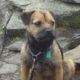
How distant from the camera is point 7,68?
24.5 ft

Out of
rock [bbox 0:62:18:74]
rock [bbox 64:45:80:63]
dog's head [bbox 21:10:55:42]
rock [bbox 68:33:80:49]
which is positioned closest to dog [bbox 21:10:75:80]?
dog's head [bbox 21:10:55:42]

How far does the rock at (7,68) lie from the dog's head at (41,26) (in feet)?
5.04

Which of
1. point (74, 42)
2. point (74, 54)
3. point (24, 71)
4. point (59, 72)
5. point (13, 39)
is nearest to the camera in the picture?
point (59, 72)

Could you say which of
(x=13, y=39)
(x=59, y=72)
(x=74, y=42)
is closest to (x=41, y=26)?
(x=59, y=72)

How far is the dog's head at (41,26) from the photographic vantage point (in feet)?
18.9

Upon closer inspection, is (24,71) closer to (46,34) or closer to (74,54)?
(46,34)

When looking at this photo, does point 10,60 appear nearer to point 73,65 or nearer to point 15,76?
point 15,76

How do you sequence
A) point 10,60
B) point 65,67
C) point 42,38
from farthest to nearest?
point 10,60, point 65,67, point 42,38

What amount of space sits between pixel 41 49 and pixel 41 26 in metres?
0.41

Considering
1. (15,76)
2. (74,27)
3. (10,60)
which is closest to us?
(15,76)

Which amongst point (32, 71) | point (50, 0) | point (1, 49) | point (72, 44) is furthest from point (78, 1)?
point (32, 71)

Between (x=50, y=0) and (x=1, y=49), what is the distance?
5.73 feet

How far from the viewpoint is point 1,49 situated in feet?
26.6

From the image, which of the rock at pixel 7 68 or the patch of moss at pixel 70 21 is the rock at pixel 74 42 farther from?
the rock at pixel 7 68
